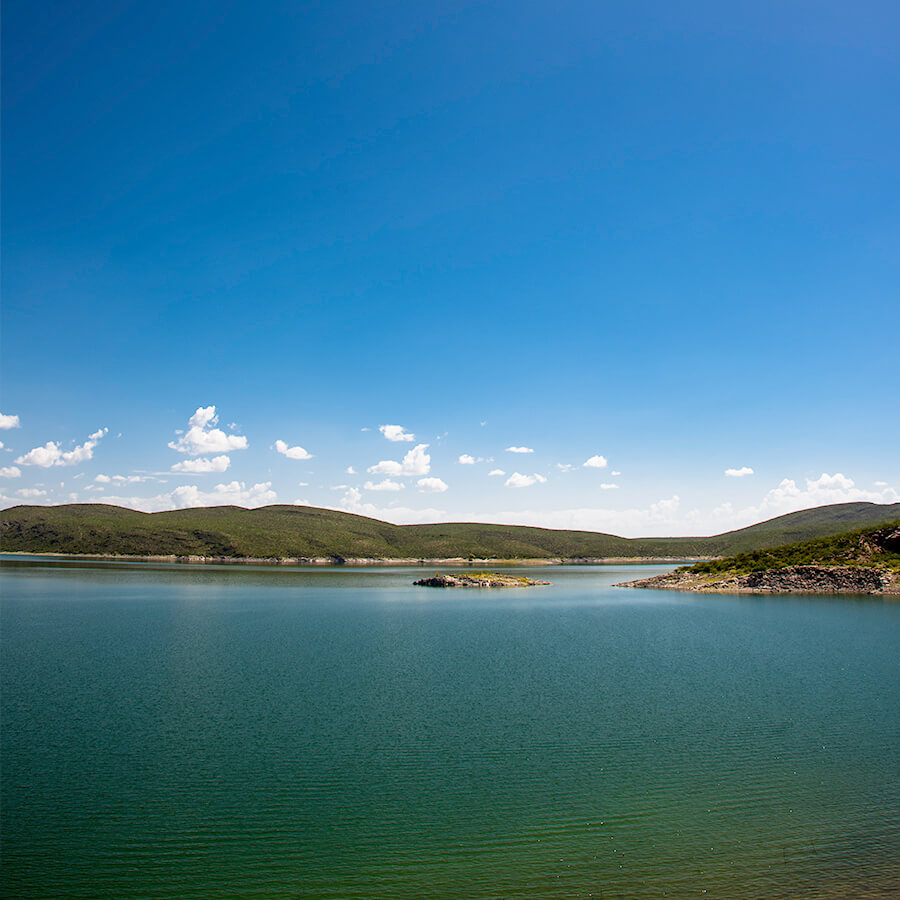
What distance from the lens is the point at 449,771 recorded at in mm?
18656

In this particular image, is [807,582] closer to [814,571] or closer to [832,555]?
[814,571]

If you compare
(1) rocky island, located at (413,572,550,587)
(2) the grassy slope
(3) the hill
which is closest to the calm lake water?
(3) the hill

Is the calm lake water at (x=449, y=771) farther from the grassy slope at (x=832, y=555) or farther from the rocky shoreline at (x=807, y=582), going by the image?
the grassy slope at (x=832, y=555)

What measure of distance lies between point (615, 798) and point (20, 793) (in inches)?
686

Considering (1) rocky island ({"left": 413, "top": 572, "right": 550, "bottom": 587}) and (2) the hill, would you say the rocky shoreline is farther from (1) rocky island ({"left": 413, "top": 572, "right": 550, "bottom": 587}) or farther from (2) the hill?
(1) rocky island ({"left": 413, "top": 572, "right": 550, "bottom": 587})

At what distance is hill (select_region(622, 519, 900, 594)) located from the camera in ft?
277

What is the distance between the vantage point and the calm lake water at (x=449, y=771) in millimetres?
13078

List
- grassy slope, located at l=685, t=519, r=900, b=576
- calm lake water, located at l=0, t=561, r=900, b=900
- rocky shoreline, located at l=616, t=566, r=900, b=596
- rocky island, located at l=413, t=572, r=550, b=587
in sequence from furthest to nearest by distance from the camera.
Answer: rocky island, located at l=413, t=572, r=550, b=587, grassy slope, located at l=685, t=519, r=900, b=576, rocky shoreline, located at l=616, t=566, r=900, b=596, calm lake water, located at l=0, t=561, r=900, b=900

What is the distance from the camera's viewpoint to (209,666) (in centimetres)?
3478

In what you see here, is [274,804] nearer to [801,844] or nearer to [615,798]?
[615,798]

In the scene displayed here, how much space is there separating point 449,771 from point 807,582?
88.7 metres

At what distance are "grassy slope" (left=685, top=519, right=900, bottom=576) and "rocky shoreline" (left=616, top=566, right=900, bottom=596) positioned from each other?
2529 millimetres

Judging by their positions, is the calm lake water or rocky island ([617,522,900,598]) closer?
the calm lake water

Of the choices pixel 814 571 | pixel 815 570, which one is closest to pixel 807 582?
pixel 814 571
